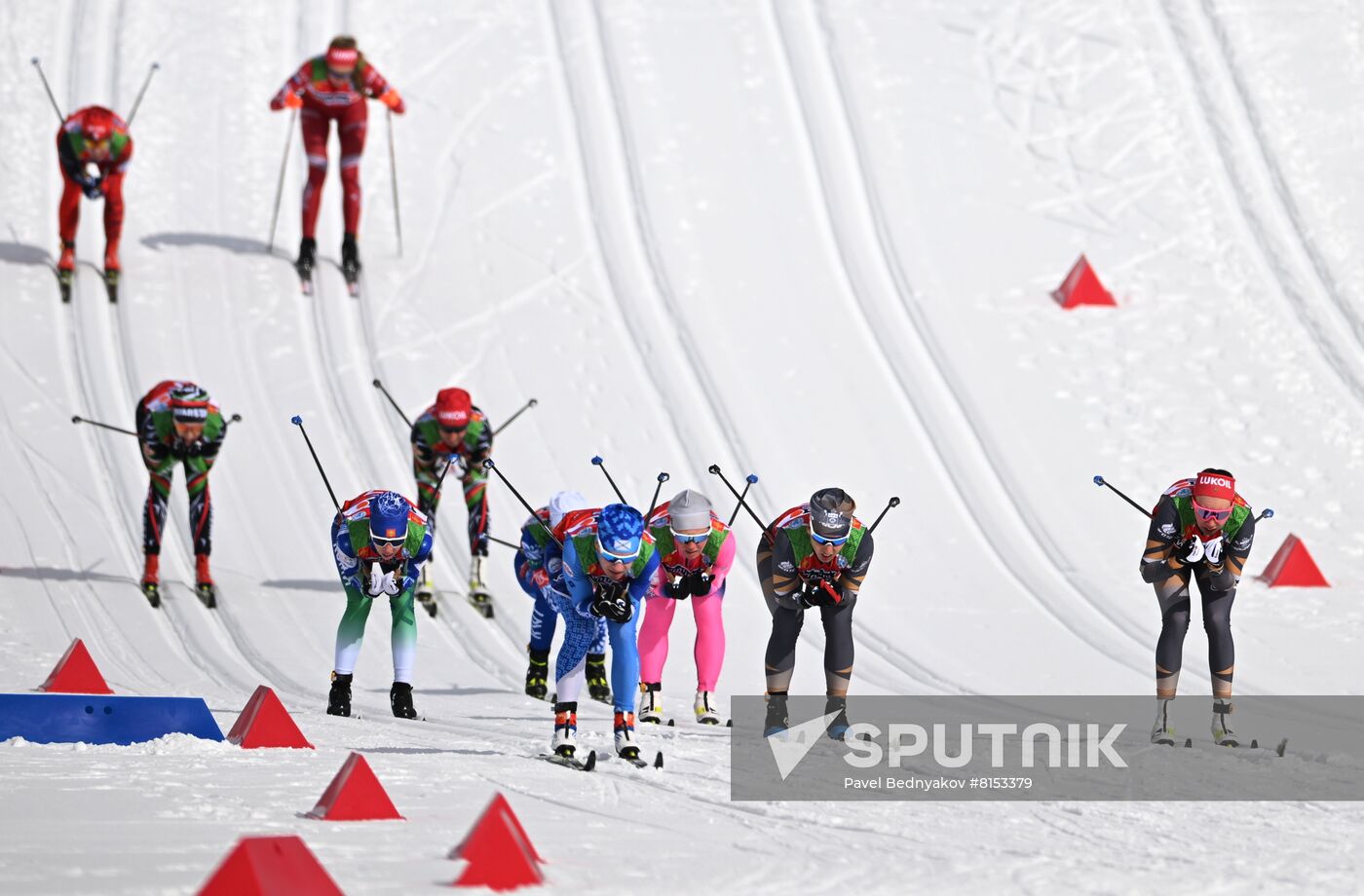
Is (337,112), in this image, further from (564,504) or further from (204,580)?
(564,504)

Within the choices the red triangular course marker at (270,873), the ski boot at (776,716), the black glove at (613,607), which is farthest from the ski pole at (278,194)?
the red triangular course marker at (270,873)

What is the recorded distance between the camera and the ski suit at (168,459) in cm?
1122

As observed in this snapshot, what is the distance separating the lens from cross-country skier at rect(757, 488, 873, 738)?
8516mm

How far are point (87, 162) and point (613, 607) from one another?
815cm

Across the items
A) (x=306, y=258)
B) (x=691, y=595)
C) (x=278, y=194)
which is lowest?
(x=691, y=595)

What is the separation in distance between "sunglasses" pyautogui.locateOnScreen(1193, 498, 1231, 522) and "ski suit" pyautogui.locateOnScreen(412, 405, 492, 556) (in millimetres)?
4256

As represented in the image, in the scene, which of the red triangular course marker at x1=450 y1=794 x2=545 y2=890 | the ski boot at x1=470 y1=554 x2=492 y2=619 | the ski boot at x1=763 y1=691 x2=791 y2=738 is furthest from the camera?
the ski boot at x1=470 y1=554 x2=492 y2=619

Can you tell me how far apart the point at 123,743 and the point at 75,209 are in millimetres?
7860

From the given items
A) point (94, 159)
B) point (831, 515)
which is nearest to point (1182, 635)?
point (831, 515)

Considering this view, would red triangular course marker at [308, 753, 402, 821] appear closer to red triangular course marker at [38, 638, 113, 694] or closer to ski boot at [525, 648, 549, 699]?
red triangular course marker at [38, 638, 113, 694]

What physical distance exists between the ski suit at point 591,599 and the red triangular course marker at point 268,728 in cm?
110

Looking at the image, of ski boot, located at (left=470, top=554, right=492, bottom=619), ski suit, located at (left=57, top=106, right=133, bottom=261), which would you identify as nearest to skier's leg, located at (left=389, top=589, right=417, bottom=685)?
ski boot, located at (left=470, top=554, right=492, bottom=619)

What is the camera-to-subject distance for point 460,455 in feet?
37.7

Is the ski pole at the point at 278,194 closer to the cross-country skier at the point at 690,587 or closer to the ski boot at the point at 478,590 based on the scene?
the ski boot at the point at 478,590
